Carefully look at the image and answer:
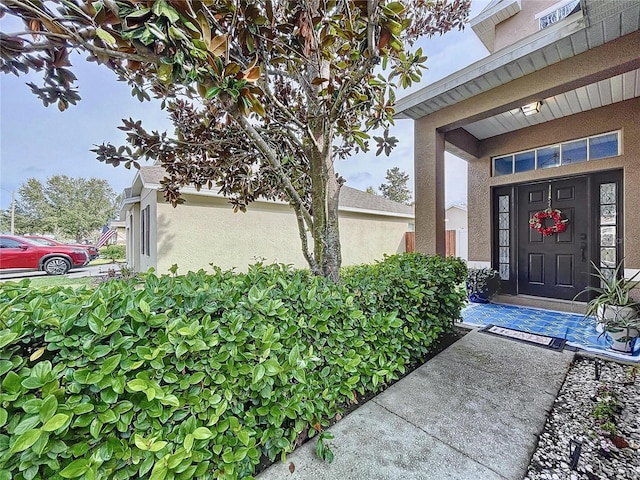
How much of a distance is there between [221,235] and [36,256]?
724 cm

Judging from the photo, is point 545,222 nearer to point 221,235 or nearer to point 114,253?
point 221,235

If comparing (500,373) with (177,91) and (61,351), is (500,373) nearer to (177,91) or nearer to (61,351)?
(61,351)

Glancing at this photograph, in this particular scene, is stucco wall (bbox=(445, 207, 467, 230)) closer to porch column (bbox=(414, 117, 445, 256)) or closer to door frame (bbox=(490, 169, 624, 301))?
door frame (bbox=(490, 169, 624, 301))

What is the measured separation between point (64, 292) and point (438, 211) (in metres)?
4.32

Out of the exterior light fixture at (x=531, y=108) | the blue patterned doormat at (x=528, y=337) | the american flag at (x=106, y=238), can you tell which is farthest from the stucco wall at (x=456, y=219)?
the american flag at (x=106, y=238)

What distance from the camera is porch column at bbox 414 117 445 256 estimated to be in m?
4.29

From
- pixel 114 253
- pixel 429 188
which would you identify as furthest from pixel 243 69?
pixel 114 253

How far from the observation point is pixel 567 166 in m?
4.88

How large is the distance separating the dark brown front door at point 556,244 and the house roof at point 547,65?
4.26ft

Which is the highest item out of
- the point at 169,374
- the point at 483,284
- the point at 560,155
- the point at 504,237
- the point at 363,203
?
the point at 560,155

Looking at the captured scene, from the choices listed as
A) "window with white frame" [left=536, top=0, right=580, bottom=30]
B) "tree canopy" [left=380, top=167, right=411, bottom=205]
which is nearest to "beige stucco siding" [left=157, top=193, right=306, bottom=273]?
"window with white frame" [left=536, top=0, right=580, bottom=30]

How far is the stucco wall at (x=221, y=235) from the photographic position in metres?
6.58

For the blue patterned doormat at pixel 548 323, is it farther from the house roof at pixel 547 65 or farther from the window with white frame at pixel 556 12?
the window with white frame at pixel 556 12

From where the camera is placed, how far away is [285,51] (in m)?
2.12
